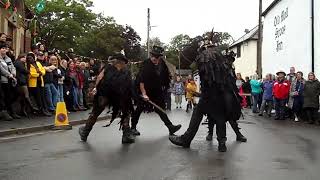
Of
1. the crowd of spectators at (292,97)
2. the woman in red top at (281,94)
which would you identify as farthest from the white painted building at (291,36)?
the woman in red top at (281,94)

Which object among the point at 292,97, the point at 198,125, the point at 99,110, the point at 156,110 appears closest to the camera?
the point at 198,125

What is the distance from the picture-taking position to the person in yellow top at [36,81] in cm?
1537

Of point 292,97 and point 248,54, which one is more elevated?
point 248,54

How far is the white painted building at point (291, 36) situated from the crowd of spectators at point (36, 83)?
11.5 meters

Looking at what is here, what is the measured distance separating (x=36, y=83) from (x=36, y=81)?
60 millimetres

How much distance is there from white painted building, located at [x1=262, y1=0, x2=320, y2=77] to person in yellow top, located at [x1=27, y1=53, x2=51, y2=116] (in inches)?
521

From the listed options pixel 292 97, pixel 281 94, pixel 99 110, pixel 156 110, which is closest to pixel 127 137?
pixel 99 110

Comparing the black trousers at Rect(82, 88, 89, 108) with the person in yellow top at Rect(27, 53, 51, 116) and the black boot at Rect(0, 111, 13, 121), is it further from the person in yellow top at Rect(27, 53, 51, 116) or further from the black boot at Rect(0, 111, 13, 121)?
the black boot at Rect(0, 111, 13, 121)

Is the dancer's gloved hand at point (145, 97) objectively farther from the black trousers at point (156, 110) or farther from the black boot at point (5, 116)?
the black boot at point (5, 116)

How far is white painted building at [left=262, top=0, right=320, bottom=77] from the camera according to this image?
81.9 feet

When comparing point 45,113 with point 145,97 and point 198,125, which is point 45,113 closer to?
point 145,97

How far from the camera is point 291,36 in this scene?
96.2 feet

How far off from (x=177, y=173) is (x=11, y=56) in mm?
9189

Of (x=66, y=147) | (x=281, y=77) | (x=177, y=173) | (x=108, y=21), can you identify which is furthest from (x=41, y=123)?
(x=108, y=21)
